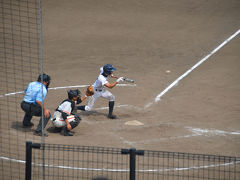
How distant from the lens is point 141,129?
1109 cm

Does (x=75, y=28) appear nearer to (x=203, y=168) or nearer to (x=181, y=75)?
(x=181, y=75)

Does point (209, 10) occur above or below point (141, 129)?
above

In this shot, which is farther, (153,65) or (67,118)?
(153,65)

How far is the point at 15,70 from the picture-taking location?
610 inches

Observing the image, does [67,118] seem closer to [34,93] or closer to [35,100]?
[35,100]

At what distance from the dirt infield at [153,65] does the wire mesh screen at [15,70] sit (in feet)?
2.17

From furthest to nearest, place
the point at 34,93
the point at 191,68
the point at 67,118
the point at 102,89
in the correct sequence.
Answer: the point at 191,68
the point at 102,89
the point at 67,118
the point at 34,93

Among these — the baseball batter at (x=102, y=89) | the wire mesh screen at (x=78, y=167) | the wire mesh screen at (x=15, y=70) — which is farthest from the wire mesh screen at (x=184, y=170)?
the baseball batter at (x=102, y=89)

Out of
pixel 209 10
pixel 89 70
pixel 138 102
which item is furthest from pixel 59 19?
pixel 138 102

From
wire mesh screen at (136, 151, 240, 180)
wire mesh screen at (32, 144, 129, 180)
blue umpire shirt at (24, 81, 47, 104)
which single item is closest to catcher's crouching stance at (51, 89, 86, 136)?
blue umpire shirt at (24, 81, 47, 104)

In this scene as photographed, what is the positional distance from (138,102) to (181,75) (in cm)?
279

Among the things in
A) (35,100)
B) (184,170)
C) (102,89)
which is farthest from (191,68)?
(184,170)

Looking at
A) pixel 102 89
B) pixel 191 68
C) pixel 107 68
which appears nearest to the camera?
pixel 107 68

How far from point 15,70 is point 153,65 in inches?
206
